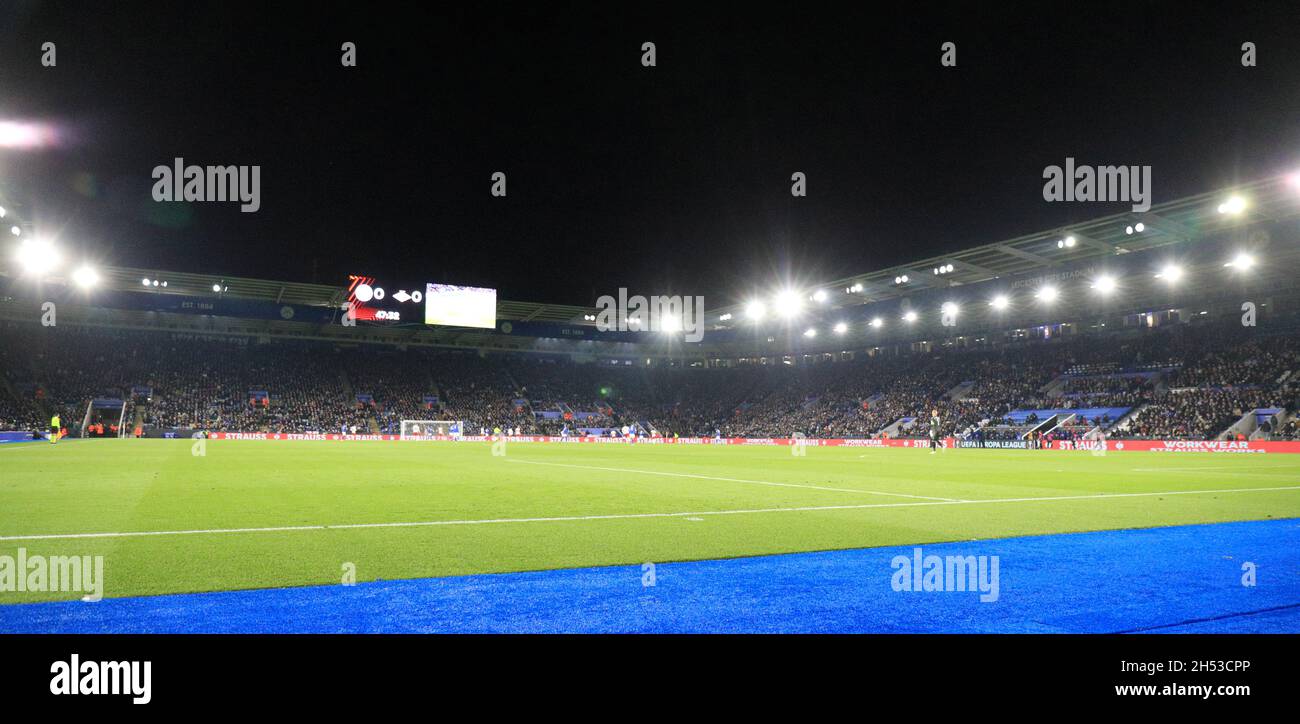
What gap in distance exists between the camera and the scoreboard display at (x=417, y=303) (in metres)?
50.1

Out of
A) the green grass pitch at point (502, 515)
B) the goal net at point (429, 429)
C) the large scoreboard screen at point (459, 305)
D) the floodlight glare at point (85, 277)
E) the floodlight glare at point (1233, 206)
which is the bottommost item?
the goal net at point (429, 429)

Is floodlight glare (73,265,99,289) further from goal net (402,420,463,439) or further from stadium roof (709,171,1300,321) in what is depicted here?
stadium roof (709,171,1300,321)

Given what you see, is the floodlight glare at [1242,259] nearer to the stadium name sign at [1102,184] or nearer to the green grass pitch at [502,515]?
the stadium name sign at [1102,184]

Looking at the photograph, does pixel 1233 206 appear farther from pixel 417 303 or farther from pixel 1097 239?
pixel 417 303

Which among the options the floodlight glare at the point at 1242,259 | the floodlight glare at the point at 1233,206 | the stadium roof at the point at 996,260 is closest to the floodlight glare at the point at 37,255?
the stadium roof at the point at 996,260

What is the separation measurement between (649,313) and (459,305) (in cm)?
1567

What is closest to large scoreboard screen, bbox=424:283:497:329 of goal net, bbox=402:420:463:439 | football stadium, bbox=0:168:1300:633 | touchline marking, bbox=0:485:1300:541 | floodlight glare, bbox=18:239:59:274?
football stadium, bbox=0:168:1300:633

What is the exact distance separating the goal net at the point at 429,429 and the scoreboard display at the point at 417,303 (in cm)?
1047

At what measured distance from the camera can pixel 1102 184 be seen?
29594mm

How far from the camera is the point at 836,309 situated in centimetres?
5762

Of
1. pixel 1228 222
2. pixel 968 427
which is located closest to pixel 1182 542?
pixel 1228 222

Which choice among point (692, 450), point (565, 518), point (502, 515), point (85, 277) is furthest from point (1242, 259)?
point (85, 277)
